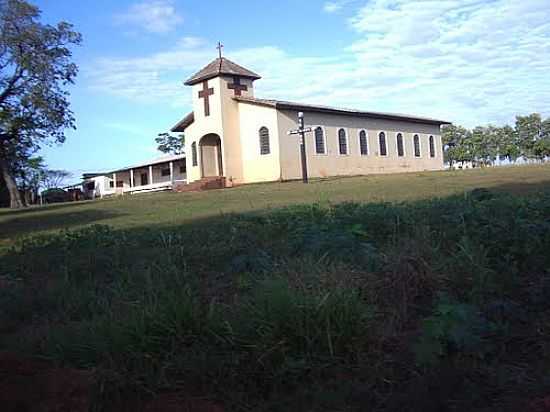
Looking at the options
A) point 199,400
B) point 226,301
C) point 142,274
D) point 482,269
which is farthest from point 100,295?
point 482,269

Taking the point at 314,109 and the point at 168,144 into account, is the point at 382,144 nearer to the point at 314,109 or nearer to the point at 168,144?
the point at 314,109

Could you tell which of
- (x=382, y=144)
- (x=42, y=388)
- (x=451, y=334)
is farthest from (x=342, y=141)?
(x=42, y=388)

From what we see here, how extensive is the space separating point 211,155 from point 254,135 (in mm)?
4023

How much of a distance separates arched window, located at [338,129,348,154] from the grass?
33683 millimetres

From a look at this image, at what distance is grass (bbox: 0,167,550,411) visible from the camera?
4.00 m

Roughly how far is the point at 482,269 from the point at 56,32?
30184 mm

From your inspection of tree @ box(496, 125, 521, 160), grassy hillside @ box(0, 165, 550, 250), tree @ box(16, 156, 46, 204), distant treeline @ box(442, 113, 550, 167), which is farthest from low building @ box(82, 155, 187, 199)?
tree @ box(496, 125, 521, 160)

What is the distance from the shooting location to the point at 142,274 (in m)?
6.23

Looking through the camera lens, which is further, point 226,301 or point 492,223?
point 492,223

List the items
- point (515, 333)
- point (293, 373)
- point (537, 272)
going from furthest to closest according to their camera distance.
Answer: point (537, 272) → point (515, 333) → point (293, 373)

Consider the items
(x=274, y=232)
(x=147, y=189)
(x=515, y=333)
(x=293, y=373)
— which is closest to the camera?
(x=293, y=373)

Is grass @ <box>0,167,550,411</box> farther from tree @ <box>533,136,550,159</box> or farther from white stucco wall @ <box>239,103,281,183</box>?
tree @ <box>533,136,550,159</box>

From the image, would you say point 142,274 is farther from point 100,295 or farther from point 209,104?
point 209,104

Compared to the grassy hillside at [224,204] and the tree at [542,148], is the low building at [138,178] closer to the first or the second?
the grassy hillside at [224,204]
